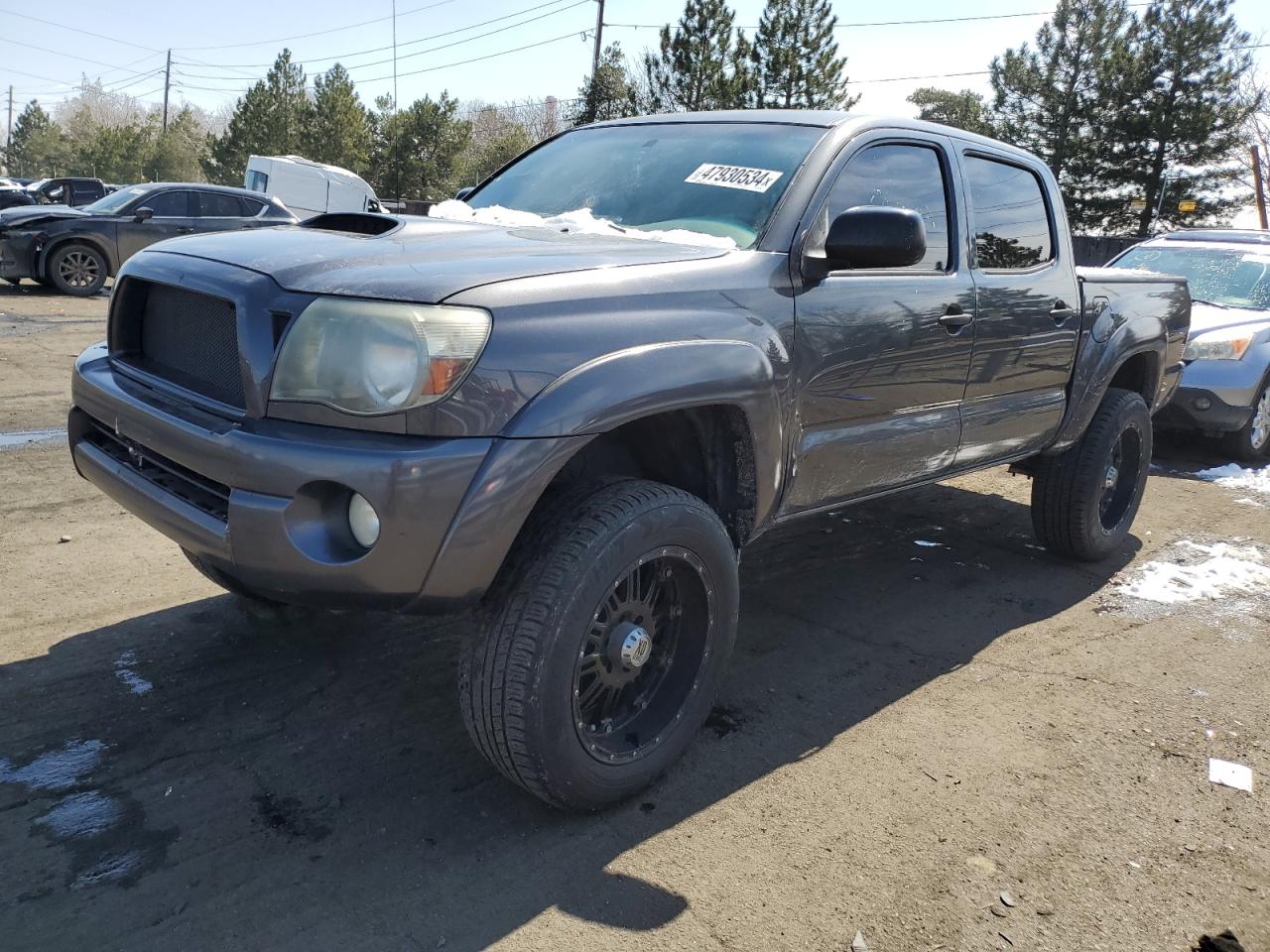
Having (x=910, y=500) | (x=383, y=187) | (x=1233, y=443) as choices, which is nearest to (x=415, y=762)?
(x=910, y=500)

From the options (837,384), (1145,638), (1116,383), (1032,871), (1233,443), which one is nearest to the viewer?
(1032,871)

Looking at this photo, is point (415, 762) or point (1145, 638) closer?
point (415, 762)

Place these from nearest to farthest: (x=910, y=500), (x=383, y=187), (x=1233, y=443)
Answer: (x=910, y=500), (x=1233, y=443), (x=383, y=187)

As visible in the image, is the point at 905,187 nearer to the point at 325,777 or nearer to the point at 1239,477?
the point at 325,777

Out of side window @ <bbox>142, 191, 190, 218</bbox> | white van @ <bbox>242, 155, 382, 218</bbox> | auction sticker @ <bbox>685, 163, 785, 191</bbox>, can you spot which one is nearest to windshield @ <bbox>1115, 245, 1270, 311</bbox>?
auction sticker @ <bbox>685, 163, 785, 191</bbox>

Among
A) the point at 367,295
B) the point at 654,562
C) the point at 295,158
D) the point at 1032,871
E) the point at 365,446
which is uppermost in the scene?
the point at 295,158

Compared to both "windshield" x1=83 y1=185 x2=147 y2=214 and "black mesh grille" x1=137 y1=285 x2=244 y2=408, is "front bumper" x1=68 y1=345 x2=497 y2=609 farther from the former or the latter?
"windshield" x1=83 y1=185 x2=147 y2=214

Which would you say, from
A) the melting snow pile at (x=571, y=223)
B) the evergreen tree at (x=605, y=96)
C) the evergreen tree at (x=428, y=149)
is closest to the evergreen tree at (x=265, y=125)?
the evergreen tree at (x=428, y=149)

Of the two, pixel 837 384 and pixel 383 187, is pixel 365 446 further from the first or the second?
pixel 383 187

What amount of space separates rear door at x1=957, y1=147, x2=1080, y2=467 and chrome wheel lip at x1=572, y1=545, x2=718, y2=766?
154cm

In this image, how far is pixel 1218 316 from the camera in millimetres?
8250

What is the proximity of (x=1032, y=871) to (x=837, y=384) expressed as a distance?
4.87 ft

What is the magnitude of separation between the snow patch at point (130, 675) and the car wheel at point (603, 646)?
1294 millimetres

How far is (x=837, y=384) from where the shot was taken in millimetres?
3254
